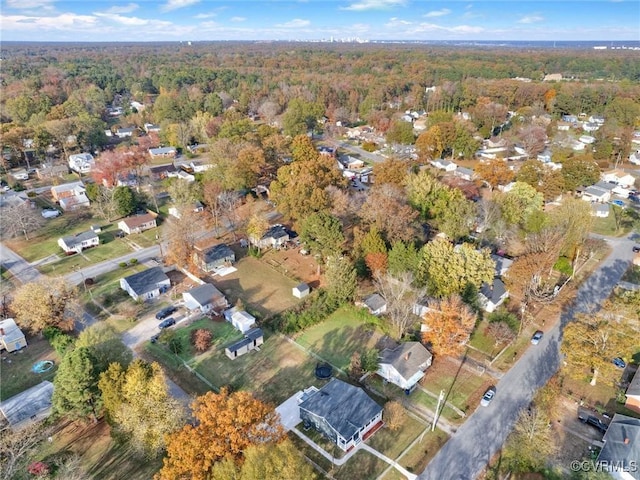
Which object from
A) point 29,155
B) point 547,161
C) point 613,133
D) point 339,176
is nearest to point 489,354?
point 339,176

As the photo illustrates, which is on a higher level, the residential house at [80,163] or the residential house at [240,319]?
the residential house at [80,163]

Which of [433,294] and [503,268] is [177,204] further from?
[503,268]

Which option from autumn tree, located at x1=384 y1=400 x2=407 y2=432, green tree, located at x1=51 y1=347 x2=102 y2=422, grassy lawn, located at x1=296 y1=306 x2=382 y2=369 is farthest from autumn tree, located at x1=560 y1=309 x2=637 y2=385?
green tree, located at x1=51 y1=347 x2=102 y2=422

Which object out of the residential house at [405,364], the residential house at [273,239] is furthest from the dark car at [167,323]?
the residential house at [405,364]

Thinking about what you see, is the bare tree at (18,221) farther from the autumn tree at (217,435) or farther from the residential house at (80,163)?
the autumn tree at (217,435)

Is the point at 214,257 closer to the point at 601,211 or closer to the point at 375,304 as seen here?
the point at 375,304

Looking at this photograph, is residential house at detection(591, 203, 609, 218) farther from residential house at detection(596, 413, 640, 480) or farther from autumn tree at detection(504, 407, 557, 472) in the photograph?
autumn tree at detection(504, 407, 557, 472)

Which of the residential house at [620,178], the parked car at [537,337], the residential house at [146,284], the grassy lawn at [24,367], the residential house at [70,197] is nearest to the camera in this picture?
the grassy lawn at [24,367]
